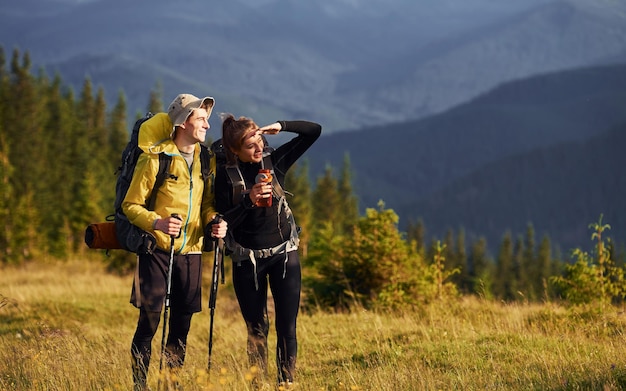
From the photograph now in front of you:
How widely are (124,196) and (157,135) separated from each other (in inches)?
19.8

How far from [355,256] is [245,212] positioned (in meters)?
7.82

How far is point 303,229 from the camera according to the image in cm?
6850

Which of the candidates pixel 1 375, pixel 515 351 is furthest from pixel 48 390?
pixel 515 351

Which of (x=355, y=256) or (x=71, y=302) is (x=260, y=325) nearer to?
(x=355, y=256)

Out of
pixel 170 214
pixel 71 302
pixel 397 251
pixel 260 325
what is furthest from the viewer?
pixel 71 302

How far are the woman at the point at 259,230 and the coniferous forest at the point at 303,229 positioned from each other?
3.38 m

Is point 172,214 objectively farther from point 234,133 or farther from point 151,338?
point 151,338

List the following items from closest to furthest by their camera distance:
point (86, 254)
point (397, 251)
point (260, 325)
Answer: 1. point (260, 325)
2. point (397, 251)
3. point (86, 254)

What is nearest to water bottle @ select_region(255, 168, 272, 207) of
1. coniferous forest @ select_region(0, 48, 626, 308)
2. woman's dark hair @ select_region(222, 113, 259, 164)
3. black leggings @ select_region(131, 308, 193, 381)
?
woman's dark hair @ select_region(222, 113, 259, 164)

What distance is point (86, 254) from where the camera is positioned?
55438mm

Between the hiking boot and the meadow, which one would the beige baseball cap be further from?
the hiking boot

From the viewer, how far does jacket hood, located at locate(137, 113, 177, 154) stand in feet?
18.6

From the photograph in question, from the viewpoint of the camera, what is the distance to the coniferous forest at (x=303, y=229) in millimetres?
13156

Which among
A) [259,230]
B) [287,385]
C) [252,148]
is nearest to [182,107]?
[252,148]
